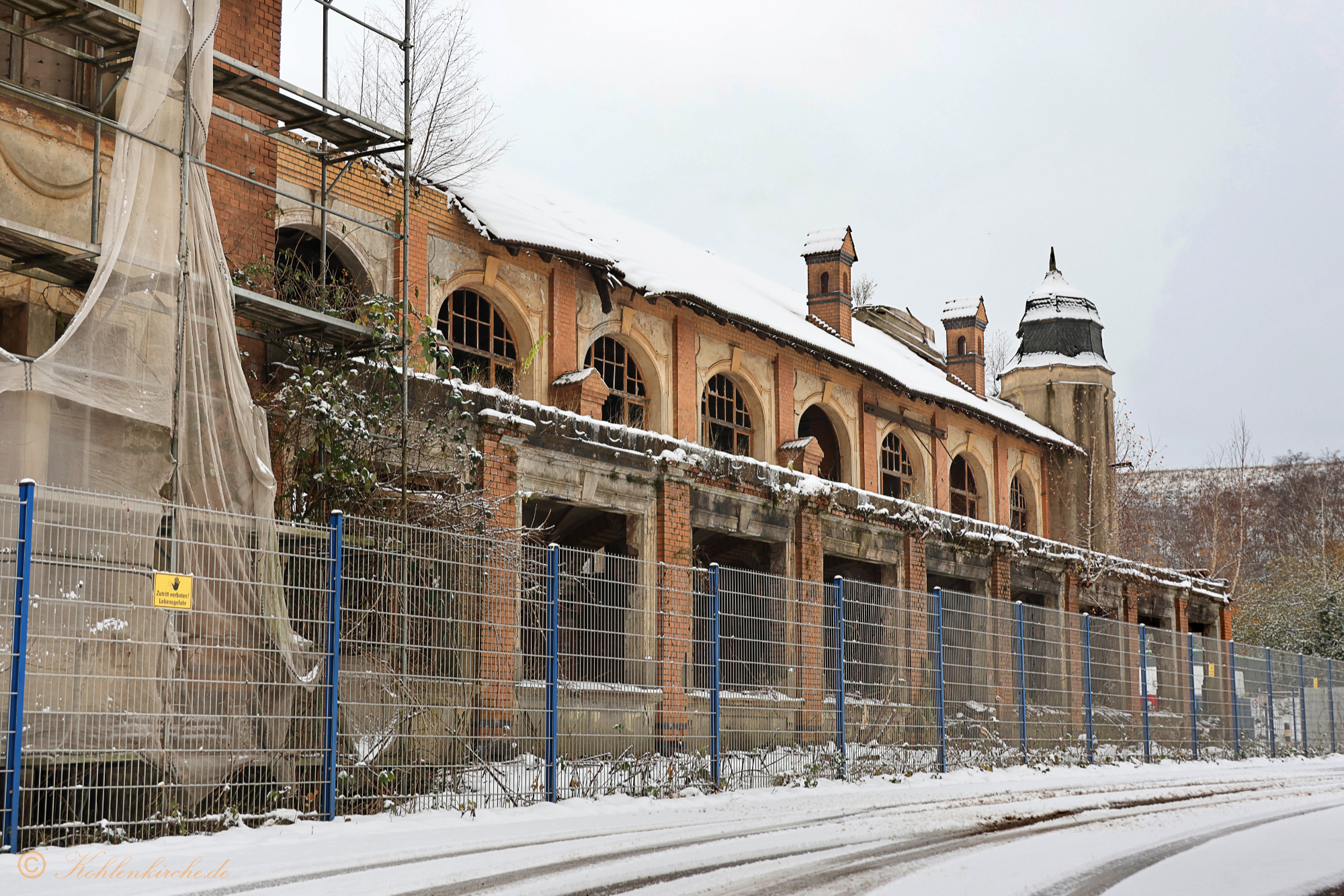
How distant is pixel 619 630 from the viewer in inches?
456

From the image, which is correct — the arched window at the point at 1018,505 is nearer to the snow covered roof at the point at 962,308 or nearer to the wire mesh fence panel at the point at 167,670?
the snow covered roof at the point at 962,308

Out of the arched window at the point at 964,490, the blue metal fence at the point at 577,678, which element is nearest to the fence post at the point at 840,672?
the blue metal fence at the point at 577,678

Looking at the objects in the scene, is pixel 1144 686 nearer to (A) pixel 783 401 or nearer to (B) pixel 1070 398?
(A) pixel 783 401

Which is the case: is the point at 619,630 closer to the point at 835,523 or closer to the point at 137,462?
the point at 137,462

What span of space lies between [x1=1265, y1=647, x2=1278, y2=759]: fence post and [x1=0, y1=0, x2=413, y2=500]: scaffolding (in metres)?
19.1

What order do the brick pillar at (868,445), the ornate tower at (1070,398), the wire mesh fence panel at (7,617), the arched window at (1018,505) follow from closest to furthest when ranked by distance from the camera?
the wire mesh fence panel at (7,617), the brick pillar at (868,445), the arched window at (1018,505), the ornate tower at (1070,398)

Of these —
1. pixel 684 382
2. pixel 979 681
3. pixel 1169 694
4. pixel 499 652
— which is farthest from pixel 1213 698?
pixel 499 652

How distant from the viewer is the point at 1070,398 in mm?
39594

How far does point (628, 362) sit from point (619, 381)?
1.74ft

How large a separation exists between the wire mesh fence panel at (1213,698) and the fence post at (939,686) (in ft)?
28.4

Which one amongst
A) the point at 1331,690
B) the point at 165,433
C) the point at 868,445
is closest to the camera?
the point at 165,433

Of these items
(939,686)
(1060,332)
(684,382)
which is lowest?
(939,686)

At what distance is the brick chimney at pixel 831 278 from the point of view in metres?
30.9

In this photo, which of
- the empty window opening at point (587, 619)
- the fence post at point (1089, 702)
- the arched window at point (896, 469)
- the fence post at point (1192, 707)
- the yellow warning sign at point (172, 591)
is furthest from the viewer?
the arched window at point (896, 469)
